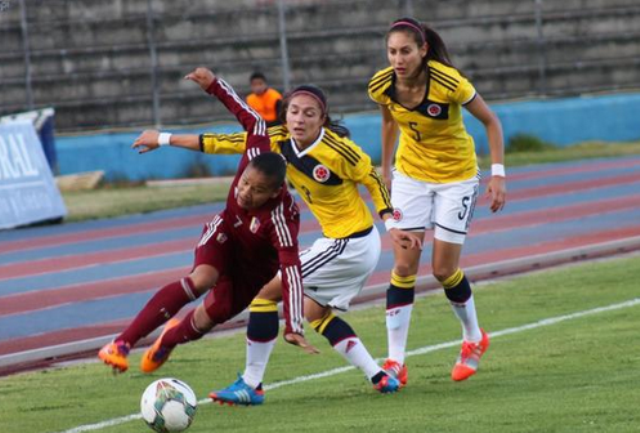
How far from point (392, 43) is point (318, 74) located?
71.6 ft

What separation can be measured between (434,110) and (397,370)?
156 centimetres

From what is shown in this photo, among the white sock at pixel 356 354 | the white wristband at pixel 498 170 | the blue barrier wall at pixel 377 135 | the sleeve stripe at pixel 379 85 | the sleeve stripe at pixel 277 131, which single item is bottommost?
the blue barrier wall at pixel 377 135

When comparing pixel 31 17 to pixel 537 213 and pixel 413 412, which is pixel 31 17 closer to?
pixel 537 213

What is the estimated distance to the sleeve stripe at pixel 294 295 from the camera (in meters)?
7.67

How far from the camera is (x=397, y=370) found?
8.96 meters

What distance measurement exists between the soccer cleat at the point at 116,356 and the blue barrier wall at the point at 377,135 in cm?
1966

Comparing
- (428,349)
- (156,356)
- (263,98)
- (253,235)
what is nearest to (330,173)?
(253,235)

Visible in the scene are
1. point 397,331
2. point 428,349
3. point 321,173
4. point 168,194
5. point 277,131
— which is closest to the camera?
point 321,173

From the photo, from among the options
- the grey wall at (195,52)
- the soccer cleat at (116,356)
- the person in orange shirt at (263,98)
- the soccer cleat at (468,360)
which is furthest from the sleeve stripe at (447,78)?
the grey wall at (195,52)

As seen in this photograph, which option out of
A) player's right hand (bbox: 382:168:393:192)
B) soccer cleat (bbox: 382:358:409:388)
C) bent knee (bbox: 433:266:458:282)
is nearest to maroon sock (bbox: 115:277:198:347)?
soccer cleat (bbox: 382:358:409:388)

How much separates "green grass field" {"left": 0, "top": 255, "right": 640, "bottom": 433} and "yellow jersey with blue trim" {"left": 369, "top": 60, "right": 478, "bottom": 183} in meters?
1.27

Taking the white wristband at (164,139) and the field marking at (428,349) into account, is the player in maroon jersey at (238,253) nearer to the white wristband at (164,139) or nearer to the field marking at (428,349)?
the white wristband at (164,139)

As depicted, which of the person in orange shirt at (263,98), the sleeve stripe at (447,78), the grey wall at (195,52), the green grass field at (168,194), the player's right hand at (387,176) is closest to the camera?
the sleeve stripe at (447,78)

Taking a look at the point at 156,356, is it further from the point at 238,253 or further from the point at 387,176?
the point at 387,176
